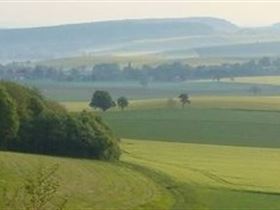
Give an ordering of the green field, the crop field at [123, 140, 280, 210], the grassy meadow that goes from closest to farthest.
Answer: the green field < the grassy meadow < the crop field at [123, 140, 280, 210]

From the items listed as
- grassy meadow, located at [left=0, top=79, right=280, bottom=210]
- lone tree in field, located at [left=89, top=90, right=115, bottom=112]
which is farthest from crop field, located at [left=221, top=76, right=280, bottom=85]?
lone tree in field, located at [left=89, top=90, right=115, bottom=112]

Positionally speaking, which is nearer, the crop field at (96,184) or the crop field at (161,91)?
the crop field at (96,184)

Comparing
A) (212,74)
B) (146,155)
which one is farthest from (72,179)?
(212,74)

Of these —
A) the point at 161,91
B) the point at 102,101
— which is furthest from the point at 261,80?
the point at 102,101

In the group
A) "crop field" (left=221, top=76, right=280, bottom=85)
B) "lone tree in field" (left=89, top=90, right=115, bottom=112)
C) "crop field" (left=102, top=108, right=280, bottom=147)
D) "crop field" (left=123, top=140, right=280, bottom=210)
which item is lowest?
"crop field" (left=123, top=140, right=280, bottom=210)

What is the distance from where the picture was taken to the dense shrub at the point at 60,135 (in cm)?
5622

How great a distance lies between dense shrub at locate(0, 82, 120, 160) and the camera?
184ft

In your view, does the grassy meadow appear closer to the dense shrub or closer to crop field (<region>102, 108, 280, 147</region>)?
crop field (<region>102, 108, 280, 147</region>)

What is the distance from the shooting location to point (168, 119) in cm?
8519

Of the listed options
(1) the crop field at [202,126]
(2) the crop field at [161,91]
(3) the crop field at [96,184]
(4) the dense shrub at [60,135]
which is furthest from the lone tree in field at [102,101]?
(3) the crop field at [96,184]

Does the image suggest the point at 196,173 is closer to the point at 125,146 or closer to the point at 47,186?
the point at 125,146

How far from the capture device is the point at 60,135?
187 ft

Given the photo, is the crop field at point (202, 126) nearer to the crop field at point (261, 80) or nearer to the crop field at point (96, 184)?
the crop field at point (96, 184)

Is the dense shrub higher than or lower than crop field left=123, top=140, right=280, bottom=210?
higher
